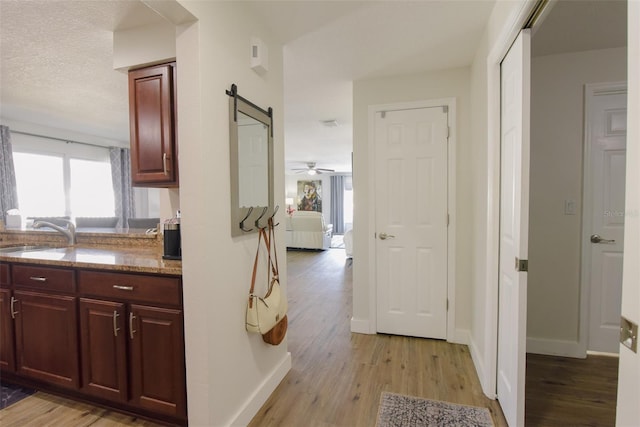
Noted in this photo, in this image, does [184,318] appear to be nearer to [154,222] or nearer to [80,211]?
[154,222]

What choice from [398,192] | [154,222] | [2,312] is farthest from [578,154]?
[154,222]

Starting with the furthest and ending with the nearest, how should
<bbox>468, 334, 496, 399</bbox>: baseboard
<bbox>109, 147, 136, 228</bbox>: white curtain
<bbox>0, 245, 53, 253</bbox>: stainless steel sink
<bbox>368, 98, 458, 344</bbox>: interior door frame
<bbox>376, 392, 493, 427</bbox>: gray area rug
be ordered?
1. <bbox>109, 147, 136, 228</bbox>: white curtain
2. <bbox>368, 98, 458, 344</bbox>: interior door frame
3. <bbox>0, 245, 53, 253</bbox>: stainless steel sink
4. <bbox>468, 334, 496, 399</bbox>: baseboard
5. <bbox>376, 392, 493, 427</bbox>: gray area rug

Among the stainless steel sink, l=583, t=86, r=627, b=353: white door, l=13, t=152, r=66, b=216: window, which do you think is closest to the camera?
l=583, t=86, r=627, b=353: white door

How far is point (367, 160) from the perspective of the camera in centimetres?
288

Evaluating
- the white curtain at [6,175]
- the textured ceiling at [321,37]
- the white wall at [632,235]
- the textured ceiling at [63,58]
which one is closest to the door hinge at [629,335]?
the white wall at [632,235]

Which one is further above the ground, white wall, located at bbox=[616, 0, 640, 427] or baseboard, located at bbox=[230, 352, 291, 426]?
white wall, located at bbox=[616, 0, 640, 427]

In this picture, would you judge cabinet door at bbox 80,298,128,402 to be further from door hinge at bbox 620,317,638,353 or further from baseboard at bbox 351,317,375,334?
door hinge at bbox 620,317,638,353

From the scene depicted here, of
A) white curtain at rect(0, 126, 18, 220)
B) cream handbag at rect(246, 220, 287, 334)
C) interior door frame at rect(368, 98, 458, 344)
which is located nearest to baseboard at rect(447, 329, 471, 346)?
interior door frame at rect(368, 98, 458, 344)

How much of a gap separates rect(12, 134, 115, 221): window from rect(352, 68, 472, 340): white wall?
5271 millimetres

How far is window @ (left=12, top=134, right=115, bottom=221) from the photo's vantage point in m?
4.95

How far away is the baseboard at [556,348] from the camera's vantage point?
2.46 meters

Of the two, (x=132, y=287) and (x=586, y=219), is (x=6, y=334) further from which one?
(x=586, y=219)

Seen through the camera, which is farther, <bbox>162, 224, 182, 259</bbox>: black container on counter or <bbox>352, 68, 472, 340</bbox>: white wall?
<bbox>352, 68, 472, 340</bbox>: white wall

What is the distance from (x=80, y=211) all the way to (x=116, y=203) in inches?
24.1
